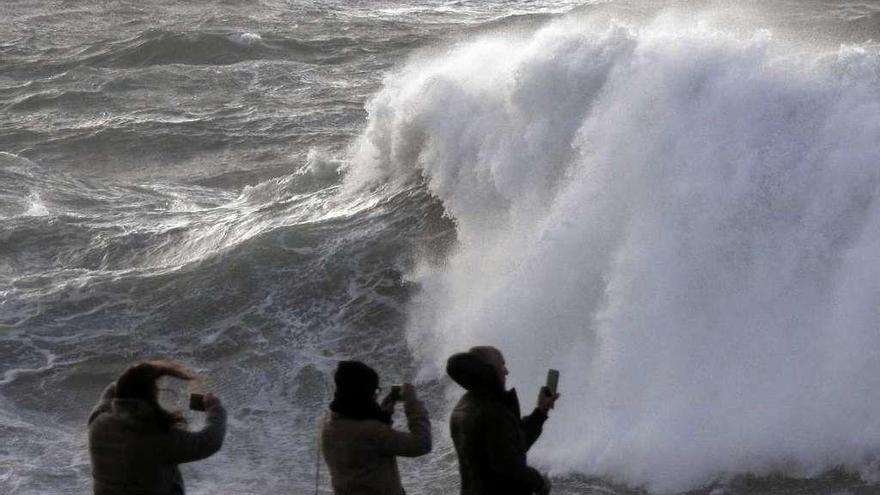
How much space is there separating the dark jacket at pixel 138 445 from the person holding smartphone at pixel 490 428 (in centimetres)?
92

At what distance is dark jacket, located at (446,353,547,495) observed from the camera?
4.78 metres

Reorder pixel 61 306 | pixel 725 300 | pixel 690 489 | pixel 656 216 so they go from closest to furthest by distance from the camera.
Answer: pixel 690 489 < pixel 725 300 < pixel 656 216 < pixel 61 306

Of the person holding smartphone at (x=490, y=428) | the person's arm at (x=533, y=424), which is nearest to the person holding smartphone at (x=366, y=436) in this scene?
the person holding smartphone at (x=490, y=428)

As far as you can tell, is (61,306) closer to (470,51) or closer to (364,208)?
(364,208)

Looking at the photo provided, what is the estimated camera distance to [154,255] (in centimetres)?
1515

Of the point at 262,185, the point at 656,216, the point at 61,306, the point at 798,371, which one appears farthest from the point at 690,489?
the point at 262,185

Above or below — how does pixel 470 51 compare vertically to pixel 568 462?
above

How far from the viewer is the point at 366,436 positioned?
4.91 meters

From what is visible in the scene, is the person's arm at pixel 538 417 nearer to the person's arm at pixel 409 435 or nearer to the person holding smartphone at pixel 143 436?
the person's arm at pixel 409 435

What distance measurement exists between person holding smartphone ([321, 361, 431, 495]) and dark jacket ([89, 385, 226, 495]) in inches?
17.4

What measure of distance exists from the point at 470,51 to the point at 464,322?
5918mm

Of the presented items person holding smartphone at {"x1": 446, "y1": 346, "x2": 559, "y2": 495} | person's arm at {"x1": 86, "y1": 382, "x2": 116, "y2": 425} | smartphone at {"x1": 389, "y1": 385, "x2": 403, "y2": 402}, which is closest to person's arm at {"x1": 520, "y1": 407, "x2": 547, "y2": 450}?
person holding smartphone at {"x1": 446, "y1": 346, "x2": 559, "y2": 495}

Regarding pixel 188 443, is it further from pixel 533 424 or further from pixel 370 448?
pixel 533 424

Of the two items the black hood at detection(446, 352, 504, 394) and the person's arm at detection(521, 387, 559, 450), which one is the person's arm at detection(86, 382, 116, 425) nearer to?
the black hood at detection(446, 352, 504, 394)
